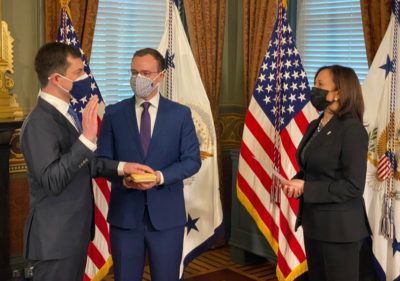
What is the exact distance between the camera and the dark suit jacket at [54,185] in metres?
2.26

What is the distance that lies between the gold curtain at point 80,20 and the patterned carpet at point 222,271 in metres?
1.73

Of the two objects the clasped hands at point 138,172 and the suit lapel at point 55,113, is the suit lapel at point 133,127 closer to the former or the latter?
the clasped hands at point 138,172

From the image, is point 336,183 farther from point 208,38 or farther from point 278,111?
point 208,38

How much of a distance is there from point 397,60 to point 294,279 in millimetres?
1570

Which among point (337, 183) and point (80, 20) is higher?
point (80, 20)

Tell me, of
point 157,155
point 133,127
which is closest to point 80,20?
point 133,127

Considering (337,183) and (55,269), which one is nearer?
(55,269)

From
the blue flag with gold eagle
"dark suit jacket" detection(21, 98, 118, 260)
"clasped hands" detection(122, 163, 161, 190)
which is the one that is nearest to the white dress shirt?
"clasped hands" detection(122, 163, 161, 190)

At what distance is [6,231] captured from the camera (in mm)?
3893

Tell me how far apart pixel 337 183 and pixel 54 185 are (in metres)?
1.17

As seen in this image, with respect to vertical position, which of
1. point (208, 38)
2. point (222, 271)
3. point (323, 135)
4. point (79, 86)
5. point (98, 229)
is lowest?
point (222, 271)

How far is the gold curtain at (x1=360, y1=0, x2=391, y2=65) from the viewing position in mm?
3906

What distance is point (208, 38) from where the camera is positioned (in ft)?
16.2

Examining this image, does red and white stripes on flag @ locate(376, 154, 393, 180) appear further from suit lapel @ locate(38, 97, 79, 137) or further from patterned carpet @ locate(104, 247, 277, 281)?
suit lapel @ locate(38, 97, 79, 137)
